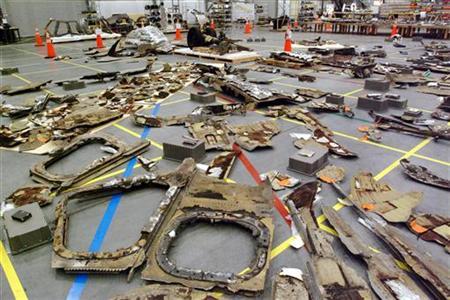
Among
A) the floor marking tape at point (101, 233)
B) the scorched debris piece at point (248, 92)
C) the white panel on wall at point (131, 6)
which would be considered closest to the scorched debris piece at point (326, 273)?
the floor marking tape at point (101, 233)

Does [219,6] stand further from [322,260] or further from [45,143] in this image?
[322,260]

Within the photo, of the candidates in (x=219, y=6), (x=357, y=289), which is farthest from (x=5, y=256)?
(x=219, y=6)

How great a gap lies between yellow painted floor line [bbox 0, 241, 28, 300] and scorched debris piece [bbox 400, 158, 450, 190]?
4.32 m

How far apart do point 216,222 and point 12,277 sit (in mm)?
1833

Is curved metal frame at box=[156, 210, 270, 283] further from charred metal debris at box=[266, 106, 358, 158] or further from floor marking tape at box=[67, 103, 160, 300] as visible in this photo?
charred metal debris at box=[266, 106, 358, 158]

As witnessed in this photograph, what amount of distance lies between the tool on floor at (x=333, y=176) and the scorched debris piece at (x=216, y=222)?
93cm

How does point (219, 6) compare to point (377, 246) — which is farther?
point (219, 6)

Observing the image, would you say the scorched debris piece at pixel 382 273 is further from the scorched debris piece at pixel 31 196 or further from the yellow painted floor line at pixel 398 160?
the scorched debris piece at pixel 31 196

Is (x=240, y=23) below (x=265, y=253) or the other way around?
the other way around

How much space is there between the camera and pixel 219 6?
89.0 ft

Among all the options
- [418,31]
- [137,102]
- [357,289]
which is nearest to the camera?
[357,289]

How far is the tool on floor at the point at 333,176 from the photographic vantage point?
12.1 feet

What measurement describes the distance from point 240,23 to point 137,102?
949 inches

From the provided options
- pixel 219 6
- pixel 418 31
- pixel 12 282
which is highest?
pixel 219 6
